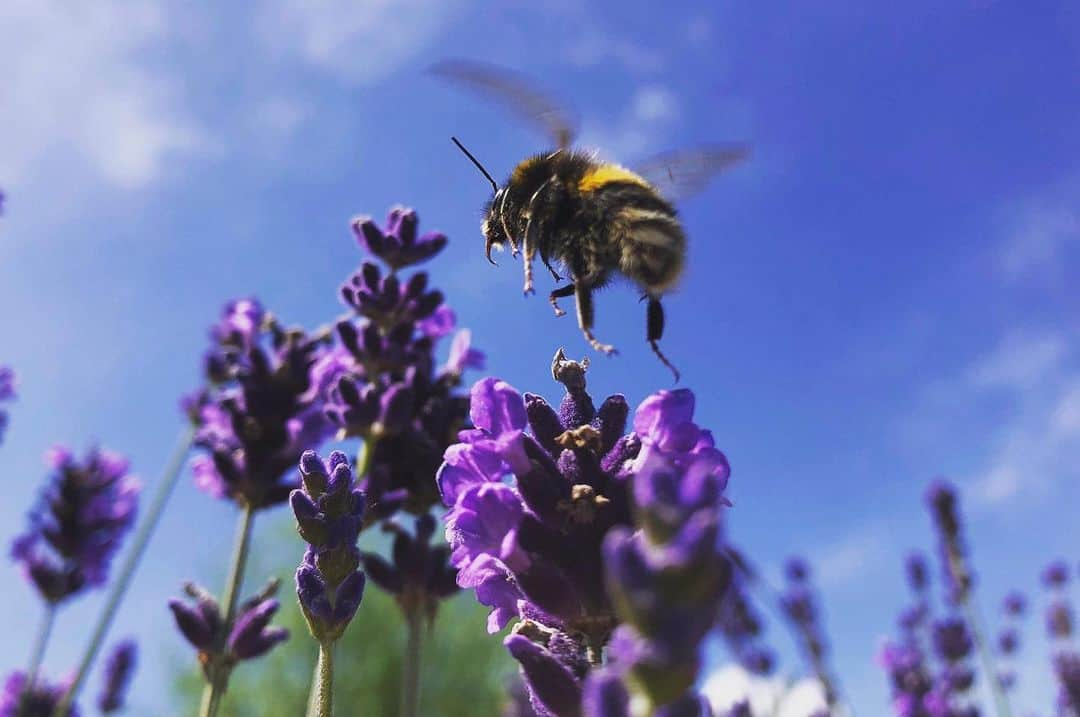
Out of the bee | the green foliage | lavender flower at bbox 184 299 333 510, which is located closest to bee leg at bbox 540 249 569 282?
the bee

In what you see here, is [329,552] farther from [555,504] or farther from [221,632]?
[221,632]

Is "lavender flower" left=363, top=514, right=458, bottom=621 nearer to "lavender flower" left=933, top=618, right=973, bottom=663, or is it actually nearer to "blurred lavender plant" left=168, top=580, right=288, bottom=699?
"blurred lavender plant" left=168, top=580, right=288, bottom=699

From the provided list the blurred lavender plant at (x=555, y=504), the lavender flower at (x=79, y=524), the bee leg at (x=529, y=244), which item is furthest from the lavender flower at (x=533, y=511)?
the lavender flower at (x=79, y=524)

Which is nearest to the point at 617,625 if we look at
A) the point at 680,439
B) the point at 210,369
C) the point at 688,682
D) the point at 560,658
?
the point at 560,658

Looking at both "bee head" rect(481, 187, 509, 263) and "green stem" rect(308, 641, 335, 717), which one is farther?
"bee head" rect(481, 187, 509, 263)

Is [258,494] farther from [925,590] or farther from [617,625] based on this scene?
[925,590]

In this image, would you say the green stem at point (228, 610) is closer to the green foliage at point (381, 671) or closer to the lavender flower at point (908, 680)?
the lavender flower at point (908, 680)
